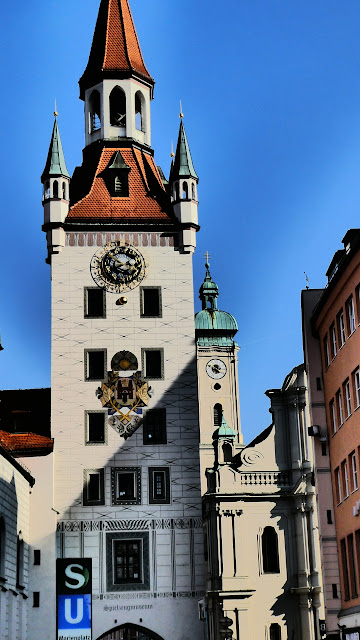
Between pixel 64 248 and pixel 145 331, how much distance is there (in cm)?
615

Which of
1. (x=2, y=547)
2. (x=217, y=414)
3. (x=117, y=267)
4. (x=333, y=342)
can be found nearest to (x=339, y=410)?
(x=333, y=342)

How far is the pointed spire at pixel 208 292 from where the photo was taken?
85.8 meters

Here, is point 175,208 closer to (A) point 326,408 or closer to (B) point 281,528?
(B) point 281,528

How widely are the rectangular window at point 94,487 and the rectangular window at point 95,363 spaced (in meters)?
4.80

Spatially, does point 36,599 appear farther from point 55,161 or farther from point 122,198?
point 55,161

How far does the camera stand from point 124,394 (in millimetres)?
54062

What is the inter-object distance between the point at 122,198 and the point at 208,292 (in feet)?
92.7

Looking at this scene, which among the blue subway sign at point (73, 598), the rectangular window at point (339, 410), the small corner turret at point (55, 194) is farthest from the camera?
the small corner turret at point (55, 194)

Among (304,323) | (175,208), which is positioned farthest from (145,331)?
(304,323)

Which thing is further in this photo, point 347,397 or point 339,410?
point 339,410

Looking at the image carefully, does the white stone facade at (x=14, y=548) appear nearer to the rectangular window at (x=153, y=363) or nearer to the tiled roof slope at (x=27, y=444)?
the tiled roof slope at (x=27, y=444)

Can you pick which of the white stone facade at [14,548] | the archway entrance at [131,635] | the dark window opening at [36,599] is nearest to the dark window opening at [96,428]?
the white stone facade at [14,548]

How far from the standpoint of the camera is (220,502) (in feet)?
180

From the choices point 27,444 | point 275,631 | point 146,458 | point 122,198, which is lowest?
point 275,631
